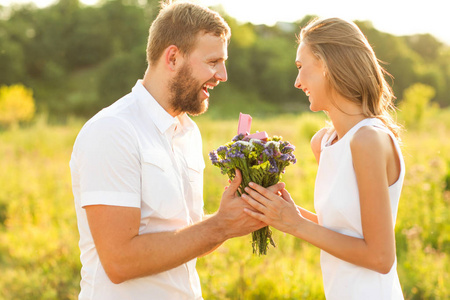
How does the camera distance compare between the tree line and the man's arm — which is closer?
the man's arm

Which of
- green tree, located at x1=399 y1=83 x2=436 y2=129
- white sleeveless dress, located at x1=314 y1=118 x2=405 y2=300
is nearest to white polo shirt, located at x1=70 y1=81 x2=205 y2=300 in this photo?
white sleeveless dress, located at x1=314 y1=118 x2=405 y2=300

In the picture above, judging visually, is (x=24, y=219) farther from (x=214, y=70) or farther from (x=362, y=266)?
(x=362, y=266)

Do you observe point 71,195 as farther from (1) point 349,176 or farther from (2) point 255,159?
(1) point 349,176

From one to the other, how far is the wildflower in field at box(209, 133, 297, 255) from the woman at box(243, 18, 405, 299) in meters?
0.08

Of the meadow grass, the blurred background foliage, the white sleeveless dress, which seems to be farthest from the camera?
the blurred background foliage

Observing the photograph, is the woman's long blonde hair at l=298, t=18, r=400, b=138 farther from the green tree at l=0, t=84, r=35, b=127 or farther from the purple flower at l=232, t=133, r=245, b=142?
the green tree at l=0, t=84, r=35, b=127

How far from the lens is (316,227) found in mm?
2275

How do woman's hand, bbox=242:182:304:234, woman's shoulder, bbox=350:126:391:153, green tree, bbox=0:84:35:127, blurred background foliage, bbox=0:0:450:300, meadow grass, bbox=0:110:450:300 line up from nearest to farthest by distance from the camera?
woman's shoulder, bbox=350:126:391:153, woman's hand, bbox=242:182:304:234, meadow grass, bbox=0:110:450:300, blurred background foliage, bbox=0:0:450:300, green tree, bbox=0:84:35:127

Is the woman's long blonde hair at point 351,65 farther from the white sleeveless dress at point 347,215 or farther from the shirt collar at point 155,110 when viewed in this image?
the shirt collar at point 155,110

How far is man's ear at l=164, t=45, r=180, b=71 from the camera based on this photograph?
2.59 metres

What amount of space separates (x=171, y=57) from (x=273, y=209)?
1.01m

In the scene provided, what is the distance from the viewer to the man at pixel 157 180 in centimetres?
217

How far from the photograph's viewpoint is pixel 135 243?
217cm

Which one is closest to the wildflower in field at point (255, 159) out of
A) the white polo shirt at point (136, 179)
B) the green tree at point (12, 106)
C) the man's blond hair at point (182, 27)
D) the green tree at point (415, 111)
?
the white polo shirt at point (136, 179)
